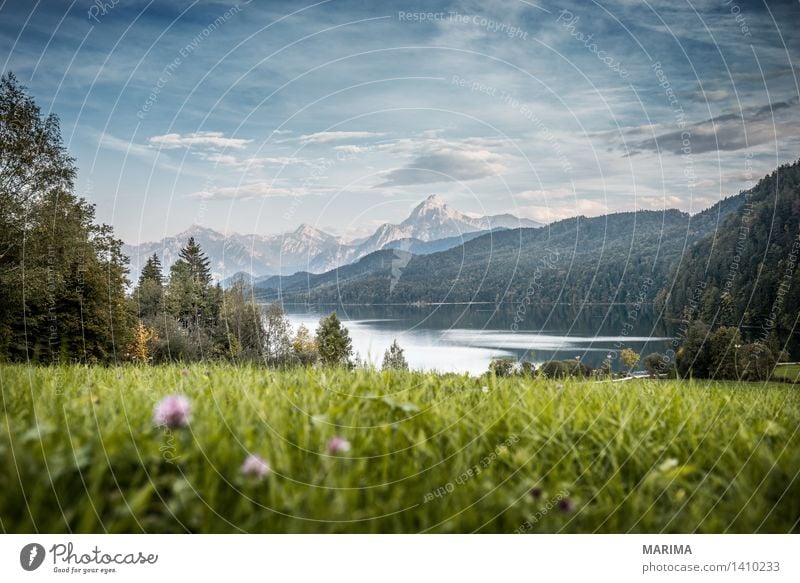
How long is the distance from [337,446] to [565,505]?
1008 millimetres

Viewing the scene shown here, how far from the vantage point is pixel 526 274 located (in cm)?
7819

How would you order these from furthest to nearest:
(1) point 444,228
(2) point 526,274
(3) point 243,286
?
(2) point 526,274 → (1) point 444,228 → (3) point 243,286

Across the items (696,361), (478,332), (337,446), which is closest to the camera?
(337,446)

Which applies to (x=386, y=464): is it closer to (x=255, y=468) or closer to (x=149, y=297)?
(x=255, y=468)

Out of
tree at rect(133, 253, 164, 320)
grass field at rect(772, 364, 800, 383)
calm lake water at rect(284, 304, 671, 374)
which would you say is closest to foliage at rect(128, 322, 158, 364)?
tree at rect(133, 253, 164, 320)

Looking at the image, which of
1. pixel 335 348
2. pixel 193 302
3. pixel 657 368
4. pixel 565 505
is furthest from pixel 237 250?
pixel 193 302

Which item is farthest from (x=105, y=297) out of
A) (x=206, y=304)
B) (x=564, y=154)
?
(x=206, y=304)

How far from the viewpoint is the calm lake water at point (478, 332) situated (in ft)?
129

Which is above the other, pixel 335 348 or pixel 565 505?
pixel 565 505

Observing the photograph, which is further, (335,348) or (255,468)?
(335,348)

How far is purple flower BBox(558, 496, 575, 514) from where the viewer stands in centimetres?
227

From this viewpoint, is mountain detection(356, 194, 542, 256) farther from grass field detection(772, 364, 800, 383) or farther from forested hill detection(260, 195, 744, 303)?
grass field detection(772, 364, 800, 383)

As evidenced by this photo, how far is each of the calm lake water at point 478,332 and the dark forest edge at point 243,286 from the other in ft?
9.68
